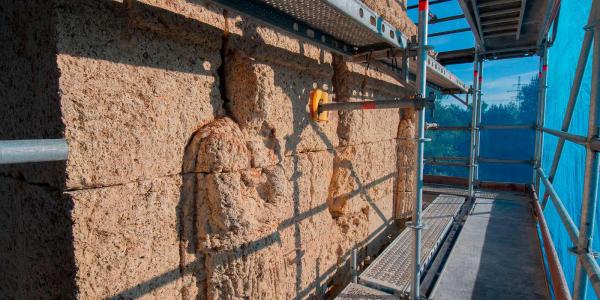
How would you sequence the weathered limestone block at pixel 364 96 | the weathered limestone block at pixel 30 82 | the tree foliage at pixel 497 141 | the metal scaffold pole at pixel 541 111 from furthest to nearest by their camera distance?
1. the tree foliage at pixel 497 141
2. the metal scaffold pole at pixel 541 111
3. the weathered limestone block at pixel 364 96
4. the weathered limestone block at pixel 30 82

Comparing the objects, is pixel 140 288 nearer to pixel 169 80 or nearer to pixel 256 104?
pixel 169 80

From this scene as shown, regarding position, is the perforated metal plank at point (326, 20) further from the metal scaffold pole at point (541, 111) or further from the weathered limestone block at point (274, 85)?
the metal scaffold pole at point (541, 111)

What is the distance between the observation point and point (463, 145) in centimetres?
5344

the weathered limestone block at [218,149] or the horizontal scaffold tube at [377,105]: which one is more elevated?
the horizontal scaffold tube at [377,105]

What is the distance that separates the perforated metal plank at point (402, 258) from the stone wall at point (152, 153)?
82cm

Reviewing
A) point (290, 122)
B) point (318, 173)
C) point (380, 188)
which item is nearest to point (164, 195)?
point (290, 122)

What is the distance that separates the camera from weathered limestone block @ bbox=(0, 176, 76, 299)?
1.31 meters

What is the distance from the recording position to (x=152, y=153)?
1561 millimetres

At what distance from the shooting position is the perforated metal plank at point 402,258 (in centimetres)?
293

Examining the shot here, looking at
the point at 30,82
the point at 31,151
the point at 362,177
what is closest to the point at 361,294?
the point at 362,177

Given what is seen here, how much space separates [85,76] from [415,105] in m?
1.98

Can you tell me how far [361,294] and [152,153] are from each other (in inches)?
84.6

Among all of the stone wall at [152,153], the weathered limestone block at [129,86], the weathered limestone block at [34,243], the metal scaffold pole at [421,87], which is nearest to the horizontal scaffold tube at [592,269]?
the metal scaffold pole at [421,87]

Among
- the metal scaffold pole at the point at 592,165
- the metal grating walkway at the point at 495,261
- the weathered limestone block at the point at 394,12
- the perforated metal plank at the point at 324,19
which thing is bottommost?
the metal grating walkway at the point at 495,261
